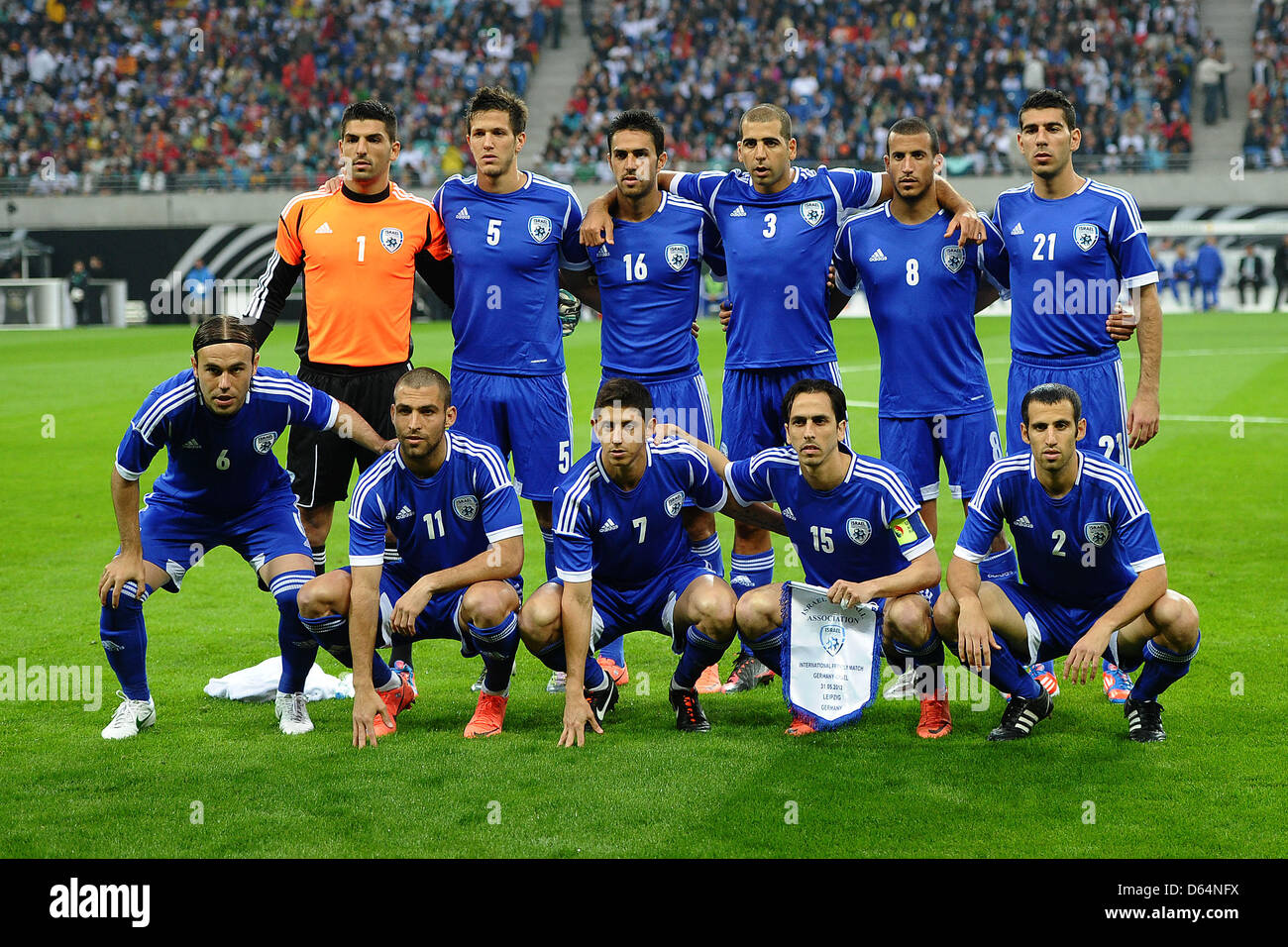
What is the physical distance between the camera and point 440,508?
211 inches

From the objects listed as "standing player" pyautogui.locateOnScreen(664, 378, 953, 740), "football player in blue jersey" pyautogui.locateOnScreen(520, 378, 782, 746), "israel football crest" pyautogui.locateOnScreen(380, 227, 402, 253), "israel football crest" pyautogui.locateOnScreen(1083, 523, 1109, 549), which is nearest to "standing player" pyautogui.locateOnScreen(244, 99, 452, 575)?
"israel football crest" pyautogui.locateOnScreen(380, 227, 402, 253)

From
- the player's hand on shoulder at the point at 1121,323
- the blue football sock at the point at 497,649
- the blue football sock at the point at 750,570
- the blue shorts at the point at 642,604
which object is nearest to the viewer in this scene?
the blue football sock at the point at 497,649

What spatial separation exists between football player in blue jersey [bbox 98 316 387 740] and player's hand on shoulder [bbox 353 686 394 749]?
13.4 inches

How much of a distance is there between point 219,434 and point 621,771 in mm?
2178

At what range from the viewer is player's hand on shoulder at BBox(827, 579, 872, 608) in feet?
16.4

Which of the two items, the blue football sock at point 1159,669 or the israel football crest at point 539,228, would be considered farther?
the israel football crest at point 539,228

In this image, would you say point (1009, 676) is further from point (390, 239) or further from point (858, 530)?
point (390, 239)

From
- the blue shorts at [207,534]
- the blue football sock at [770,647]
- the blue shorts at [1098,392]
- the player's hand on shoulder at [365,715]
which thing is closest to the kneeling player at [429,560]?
the player's hand on shoulder at [365,715]

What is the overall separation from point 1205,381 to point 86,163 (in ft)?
91.2

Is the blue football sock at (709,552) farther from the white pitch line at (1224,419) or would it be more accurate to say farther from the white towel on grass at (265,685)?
the white pitch line at (1224,419)

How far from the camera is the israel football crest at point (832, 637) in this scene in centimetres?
514

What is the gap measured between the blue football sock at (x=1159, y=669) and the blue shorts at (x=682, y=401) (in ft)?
7.08

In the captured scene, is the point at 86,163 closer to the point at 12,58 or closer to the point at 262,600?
the point at 12,58

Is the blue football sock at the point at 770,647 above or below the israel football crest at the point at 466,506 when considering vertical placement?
below
